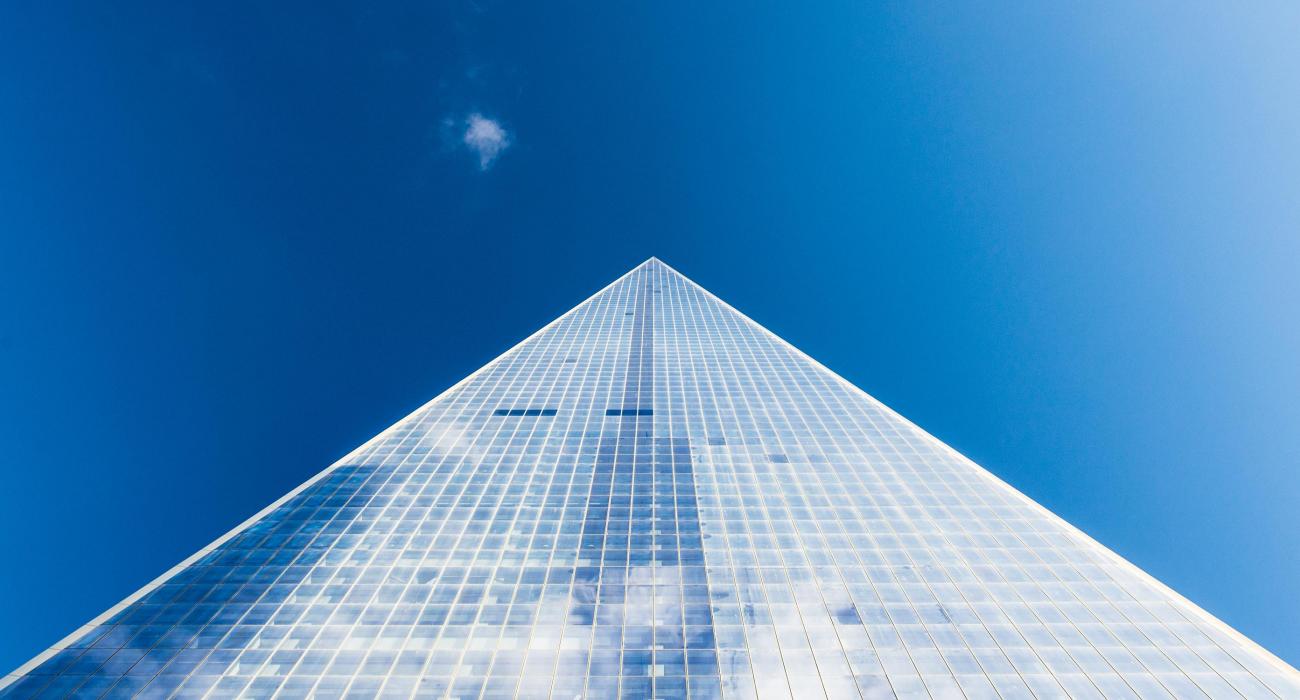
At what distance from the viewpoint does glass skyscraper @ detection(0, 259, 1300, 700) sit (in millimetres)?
40719

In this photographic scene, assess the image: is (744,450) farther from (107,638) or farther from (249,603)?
(107,638)

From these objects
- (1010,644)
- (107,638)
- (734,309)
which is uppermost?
(734,309)

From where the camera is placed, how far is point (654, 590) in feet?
161

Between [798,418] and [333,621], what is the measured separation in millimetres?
65422

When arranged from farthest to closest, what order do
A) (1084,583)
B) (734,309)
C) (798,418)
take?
1. (734,309)
2. (798,418)
3. (1084,583)

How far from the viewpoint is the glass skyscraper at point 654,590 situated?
40719 mm

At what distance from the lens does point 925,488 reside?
6681cm

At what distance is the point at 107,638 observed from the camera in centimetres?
4316

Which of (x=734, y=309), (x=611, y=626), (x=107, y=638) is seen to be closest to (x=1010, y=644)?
(x=611, y=626)

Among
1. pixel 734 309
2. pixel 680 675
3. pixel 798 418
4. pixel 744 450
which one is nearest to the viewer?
pixel 680 675

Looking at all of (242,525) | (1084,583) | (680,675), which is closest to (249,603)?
(242,525)

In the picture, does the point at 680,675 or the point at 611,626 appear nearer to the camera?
the point at 680,675

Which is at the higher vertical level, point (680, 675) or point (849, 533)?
point (849, 533)

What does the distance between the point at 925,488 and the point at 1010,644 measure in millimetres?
24106
